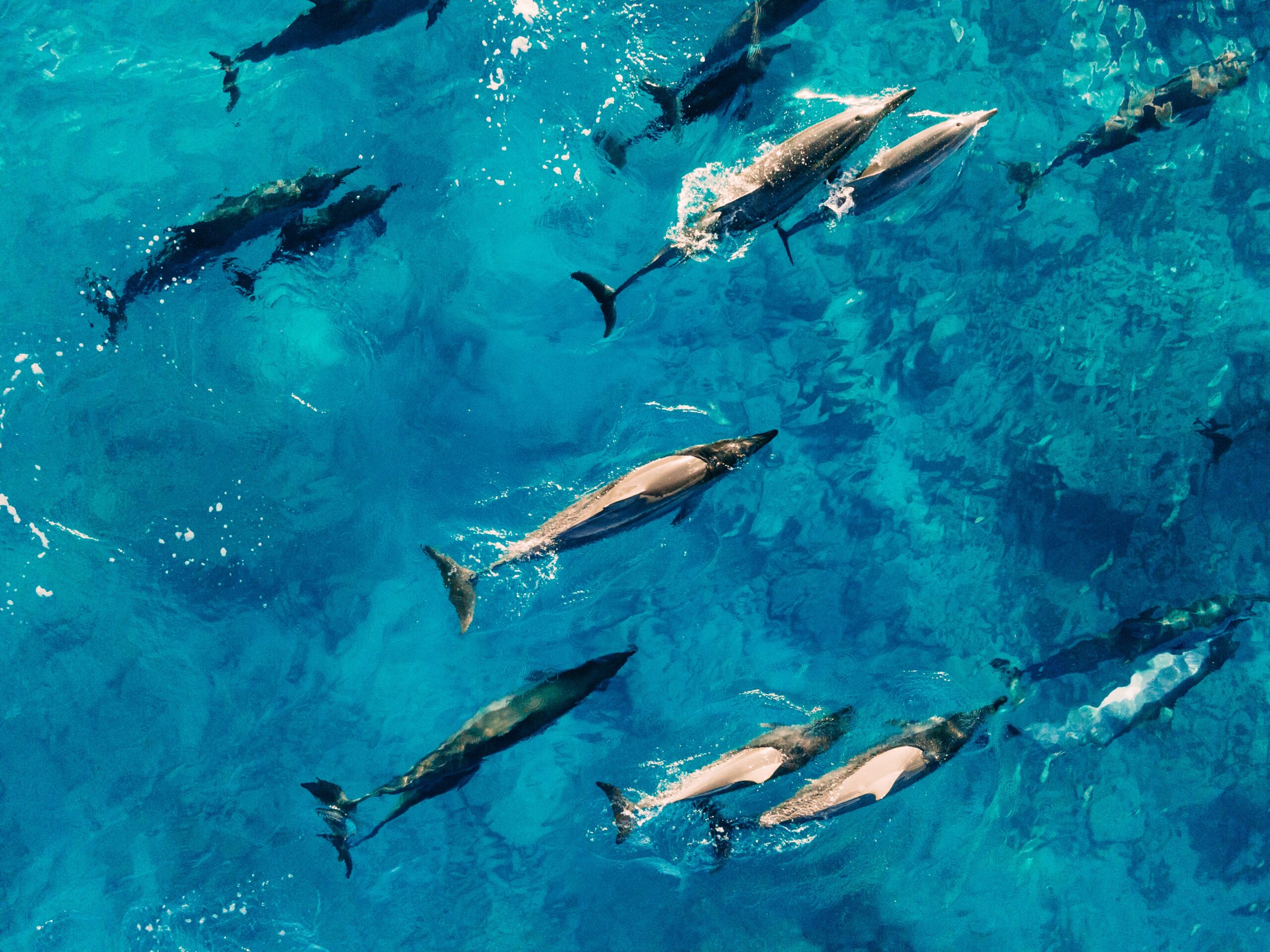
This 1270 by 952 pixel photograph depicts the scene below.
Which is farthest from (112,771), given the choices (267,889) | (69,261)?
(69,261)

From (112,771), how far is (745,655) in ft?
23.5

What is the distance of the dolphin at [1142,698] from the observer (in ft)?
28.5

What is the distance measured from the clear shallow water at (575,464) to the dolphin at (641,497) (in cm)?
170

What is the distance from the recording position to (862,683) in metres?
8.80

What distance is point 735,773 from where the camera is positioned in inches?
263

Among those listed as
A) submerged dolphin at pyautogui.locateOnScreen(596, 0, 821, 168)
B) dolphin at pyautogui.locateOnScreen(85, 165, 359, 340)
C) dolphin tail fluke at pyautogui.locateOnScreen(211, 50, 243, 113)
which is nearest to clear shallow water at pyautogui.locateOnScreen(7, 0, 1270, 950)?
dolphin tail fluke at pyautogui.locateOnScreen(211, 50, 243, 113)

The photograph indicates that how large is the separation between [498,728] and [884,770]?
3.42m

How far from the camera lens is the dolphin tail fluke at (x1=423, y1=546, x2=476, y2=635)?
22.3ft

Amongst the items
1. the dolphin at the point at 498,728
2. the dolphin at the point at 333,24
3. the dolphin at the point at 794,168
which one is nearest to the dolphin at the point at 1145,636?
the dolphin at the point at 498,728

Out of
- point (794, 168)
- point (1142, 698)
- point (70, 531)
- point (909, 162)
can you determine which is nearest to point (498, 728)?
point (794, 168)

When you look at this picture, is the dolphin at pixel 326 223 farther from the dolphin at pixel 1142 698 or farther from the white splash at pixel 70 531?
the dolphin at pixel 1142 698

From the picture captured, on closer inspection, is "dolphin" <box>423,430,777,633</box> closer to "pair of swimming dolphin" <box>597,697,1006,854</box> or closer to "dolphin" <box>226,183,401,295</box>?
"pair of swimming dolphin" <box>597,697,1006,854</box>

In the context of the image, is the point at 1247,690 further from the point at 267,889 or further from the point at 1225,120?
the point at 267,889

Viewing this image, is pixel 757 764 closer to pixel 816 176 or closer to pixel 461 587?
pixel 461 587
